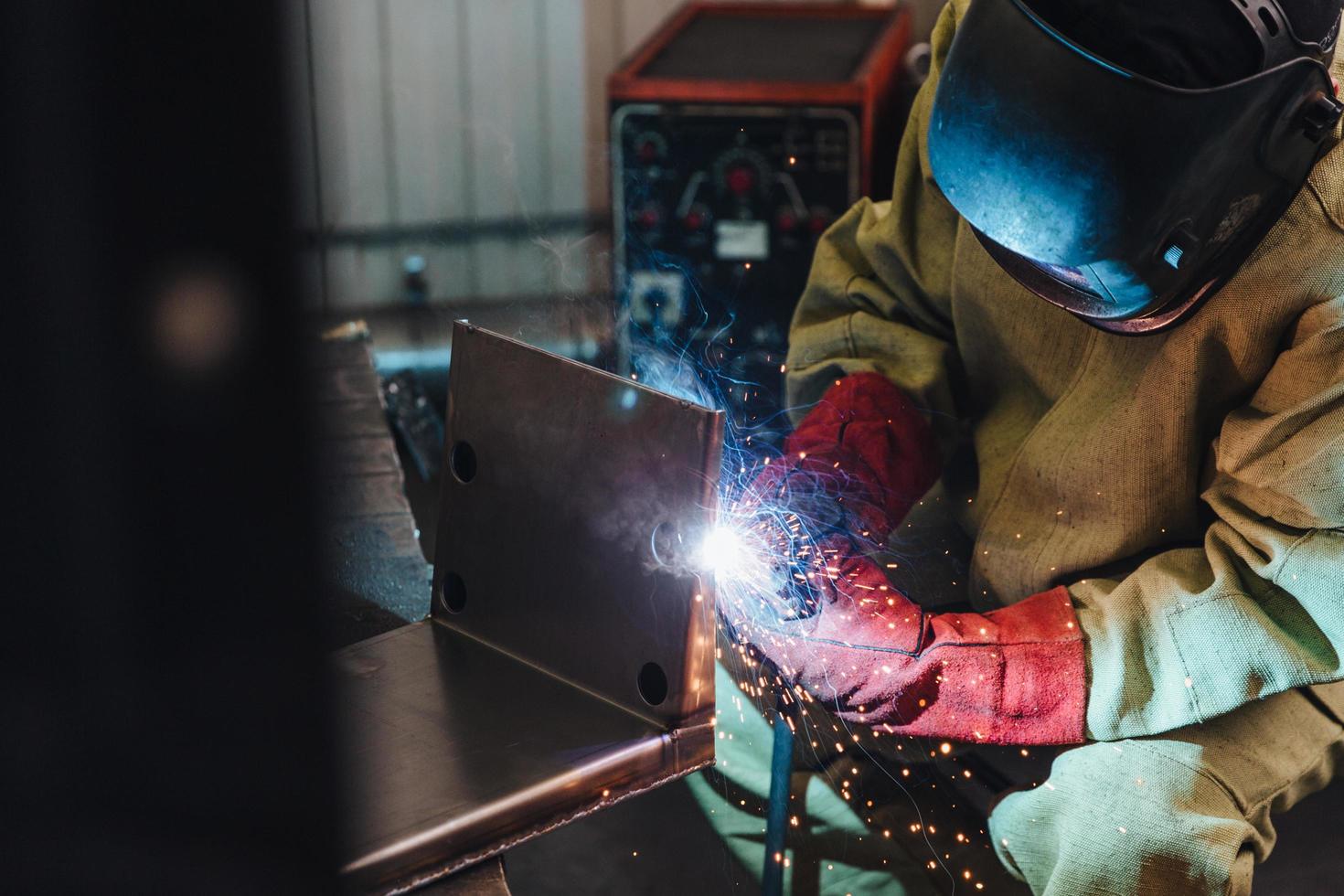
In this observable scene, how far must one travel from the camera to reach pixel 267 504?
0.31 metres

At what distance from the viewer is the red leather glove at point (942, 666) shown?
1434 millimetres

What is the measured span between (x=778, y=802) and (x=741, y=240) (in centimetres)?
190

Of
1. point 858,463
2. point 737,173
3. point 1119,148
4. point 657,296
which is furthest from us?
point 657,296

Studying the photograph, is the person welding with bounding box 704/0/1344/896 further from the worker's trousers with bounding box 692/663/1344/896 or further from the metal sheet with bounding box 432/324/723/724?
the metal sheet with bounding box 432/324/723/724

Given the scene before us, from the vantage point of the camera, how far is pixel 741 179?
128 inches

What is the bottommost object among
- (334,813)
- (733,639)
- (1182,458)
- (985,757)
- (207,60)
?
(985,757)

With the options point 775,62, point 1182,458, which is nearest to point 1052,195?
point 1182,458

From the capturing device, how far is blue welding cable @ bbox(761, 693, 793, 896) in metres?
1.63

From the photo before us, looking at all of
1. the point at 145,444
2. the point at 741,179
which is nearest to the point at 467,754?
the point at 145,444

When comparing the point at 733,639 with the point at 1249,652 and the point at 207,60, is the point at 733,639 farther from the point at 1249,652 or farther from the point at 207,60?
the point at 207,60

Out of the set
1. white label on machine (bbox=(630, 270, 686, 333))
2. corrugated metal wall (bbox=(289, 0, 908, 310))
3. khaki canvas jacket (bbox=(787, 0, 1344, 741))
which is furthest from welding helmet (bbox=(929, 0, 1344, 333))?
corrugated metal wall (bbox=(289, 0, 908, 310))

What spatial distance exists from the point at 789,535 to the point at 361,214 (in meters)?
2.72

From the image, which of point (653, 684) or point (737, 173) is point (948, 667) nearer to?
point (653, 684)

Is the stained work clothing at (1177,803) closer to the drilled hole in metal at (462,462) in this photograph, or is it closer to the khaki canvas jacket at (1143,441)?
the khaki canvas jacket at (1143,441)
